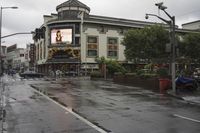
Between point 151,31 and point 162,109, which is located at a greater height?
point 151,31

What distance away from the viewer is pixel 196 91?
28.9m

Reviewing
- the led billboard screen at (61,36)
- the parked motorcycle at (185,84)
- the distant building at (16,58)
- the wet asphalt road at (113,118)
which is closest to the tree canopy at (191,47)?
the led billboard screen at (61,36)

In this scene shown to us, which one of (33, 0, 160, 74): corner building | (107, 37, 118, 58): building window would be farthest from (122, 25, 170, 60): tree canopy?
(107, 37, 118, 58): building window

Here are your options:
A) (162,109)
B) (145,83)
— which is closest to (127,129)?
(162,109)

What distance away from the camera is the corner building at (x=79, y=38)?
270 feet

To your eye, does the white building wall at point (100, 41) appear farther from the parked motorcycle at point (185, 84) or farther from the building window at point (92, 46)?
the parked motorcycle at point (185, 84)

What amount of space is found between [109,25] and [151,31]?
24.3 m

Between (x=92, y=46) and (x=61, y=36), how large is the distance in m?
7.03

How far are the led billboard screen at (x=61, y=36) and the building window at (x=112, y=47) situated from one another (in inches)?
362

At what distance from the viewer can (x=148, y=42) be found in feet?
206

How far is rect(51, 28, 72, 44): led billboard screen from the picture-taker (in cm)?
8244

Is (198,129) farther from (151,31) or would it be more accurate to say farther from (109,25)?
(109,25)

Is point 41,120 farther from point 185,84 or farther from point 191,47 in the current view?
point 191,47

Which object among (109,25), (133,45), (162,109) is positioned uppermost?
(109,25)
